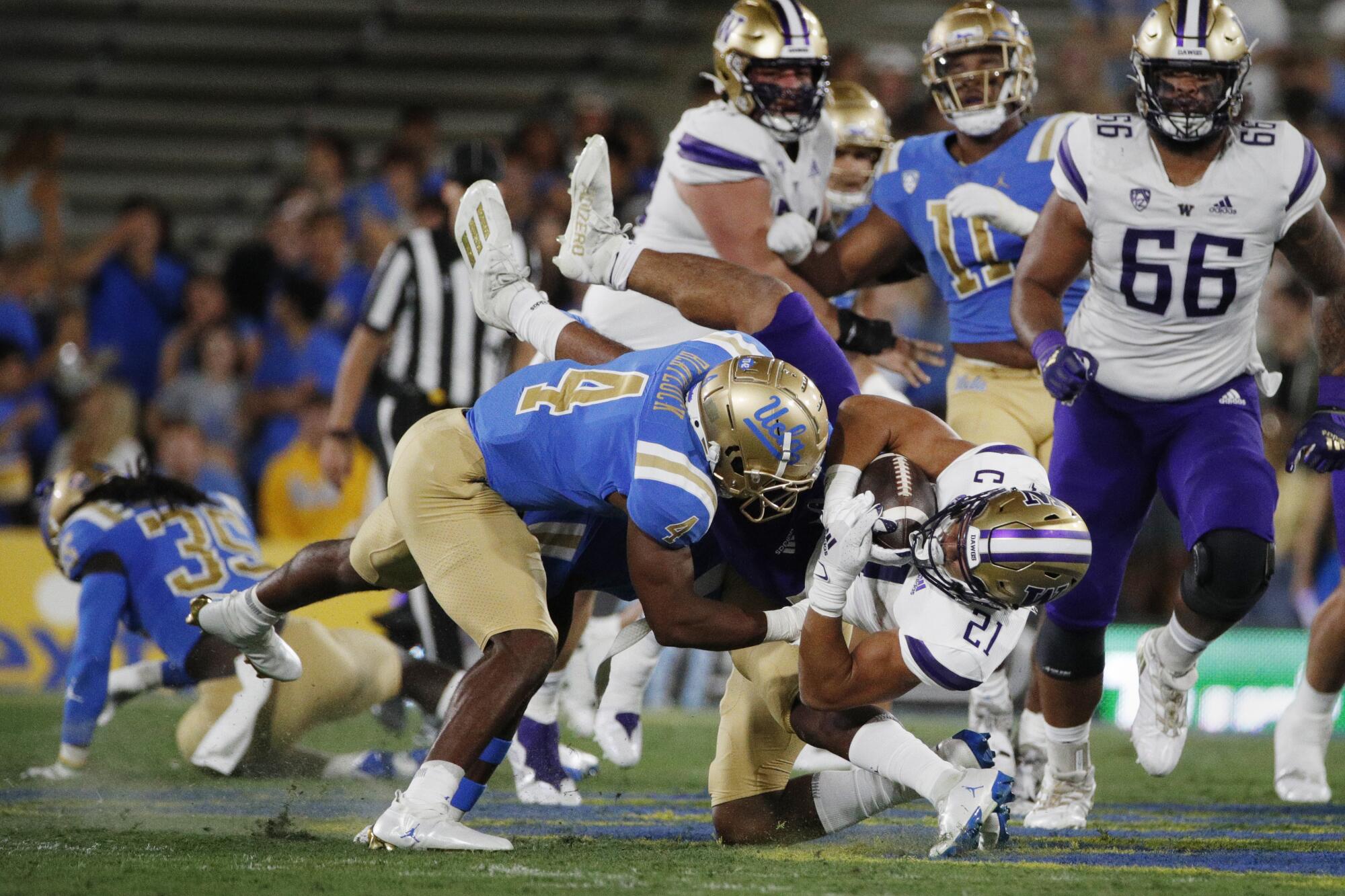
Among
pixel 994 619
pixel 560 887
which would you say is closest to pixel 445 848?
pixel 560 887

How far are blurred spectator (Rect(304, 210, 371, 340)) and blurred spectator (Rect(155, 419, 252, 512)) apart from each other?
117cm

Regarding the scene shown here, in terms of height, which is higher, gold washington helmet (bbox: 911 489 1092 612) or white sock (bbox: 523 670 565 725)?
gold washington helmet (bbox: 911 489 1092 612)

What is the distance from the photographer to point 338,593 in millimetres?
5051

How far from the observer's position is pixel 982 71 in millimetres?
5836

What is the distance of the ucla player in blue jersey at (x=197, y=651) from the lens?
5.95 m

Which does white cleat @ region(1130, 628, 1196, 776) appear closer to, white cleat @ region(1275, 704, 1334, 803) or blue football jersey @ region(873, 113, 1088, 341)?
white cleat @ region(1275, 704, 1334, 803)

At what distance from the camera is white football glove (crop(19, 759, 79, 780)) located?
5.91 metres

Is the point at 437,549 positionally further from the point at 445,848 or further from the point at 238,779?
the point at 238,779

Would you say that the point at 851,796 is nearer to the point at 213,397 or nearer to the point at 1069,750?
the point at 1069,750

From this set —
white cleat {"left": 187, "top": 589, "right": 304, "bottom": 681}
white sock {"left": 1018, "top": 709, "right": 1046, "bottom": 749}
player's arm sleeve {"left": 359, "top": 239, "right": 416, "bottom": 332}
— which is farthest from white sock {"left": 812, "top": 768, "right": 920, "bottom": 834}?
player's arm sleeve {"left": 359, "top": 239, "right": 416, "bottom": 332}

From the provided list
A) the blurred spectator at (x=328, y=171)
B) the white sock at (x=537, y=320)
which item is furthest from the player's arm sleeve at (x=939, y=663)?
the blurred spectator at (x=328, y=171)

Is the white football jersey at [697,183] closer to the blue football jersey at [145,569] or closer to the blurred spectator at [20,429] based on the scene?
the blue football jersey at [145,569]

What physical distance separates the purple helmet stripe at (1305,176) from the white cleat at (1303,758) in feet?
6.19

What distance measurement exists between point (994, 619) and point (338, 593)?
1.93m
